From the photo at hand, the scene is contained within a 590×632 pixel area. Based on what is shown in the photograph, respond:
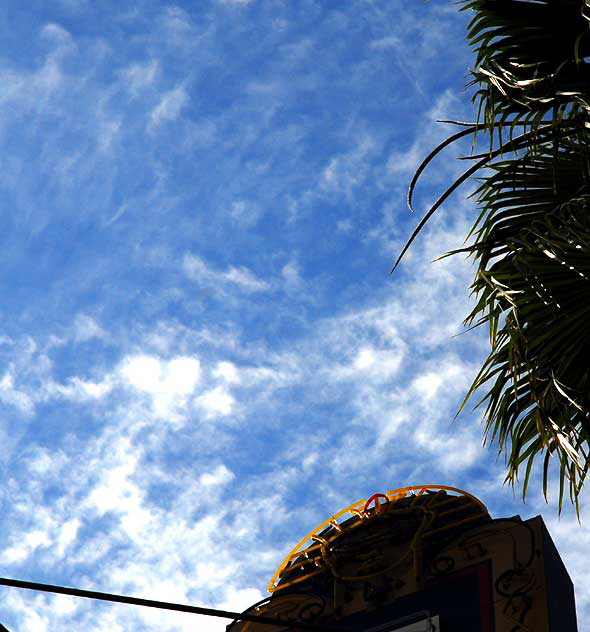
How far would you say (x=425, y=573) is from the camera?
837 centimetres

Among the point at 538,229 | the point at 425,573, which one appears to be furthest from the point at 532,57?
the point at 425,573

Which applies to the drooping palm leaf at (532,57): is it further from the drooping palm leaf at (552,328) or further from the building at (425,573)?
the building at (425,573)

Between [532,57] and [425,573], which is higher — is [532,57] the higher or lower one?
the higher one

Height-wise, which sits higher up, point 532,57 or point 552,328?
point 532,57

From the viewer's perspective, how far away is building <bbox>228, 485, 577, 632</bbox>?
7613 mm

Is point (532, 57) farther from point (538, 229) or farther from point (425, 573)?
point (425, 573)

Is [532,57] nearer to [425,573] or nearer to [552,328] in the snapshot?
[552,328]

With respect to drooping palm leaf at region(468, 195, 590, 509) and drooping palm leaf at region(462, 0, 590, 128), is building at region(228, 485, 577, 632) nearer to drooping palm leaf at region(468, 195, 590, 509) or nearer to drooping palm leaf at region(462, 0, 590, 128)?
drooping palm leaf at region(468, 195, 590, 509)

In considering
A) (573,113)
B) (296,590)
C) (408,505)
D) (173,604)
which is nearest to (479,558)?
(408,505)

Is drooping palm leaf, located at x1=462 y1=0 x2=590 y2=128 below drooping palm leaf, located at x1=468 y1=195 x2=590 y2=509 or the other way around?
the other way around

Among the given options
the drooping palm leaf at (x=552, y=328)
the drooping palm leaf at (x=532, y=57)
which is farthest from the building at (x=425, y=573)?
the drooping palm leaf at (x=532, y=57)

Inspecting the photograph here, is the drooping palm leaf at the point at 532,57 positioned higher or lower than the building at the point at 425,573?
higher

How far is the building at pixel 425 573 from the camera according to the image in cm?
761

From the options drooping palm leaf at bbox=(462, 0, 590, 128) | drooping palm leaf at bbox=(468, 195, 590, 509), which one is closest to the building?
drooping palm leaf at bbox=(468, 195, 590, 509)
